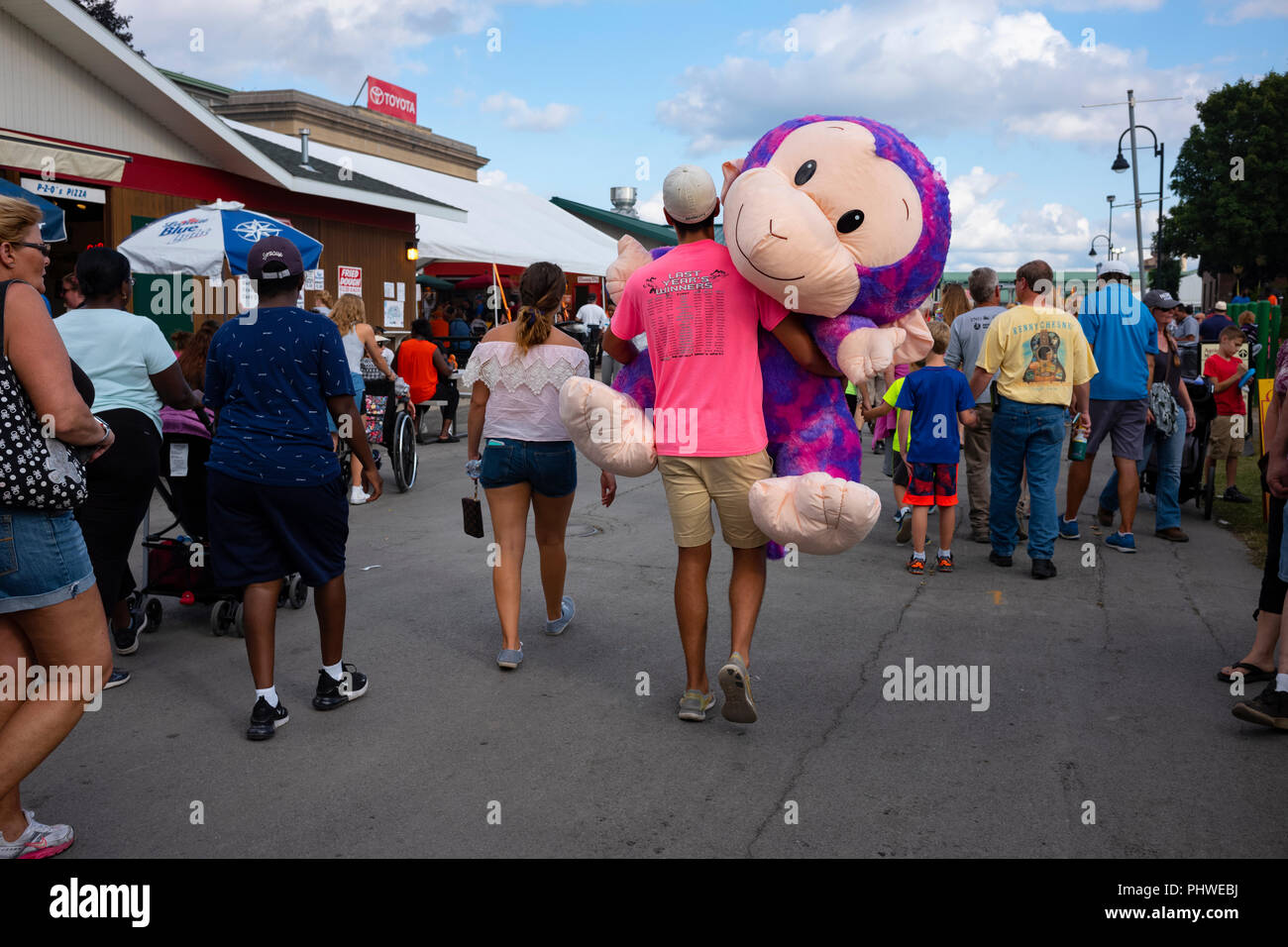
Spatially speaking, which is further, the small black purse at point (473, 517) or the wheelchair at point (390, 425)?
the wheelchair at point (390, 425)

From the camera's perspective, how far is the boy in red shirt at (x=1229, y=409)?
9.84 metres

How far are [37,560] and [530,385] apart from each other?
2556 mm

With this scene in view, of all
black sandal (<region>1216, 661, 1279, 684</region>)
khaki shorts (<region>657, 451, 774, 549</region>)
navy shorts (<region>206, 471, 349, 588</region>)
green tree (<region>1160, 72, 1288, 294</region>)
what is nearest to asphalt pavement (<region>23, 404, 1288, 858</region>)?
black sandal (<region>1216, 661, 1279, 684</region>)

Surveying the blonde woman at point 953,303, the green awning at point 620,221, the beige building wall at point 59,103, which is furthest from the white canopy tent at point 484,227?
the blonde woman at point 953,303

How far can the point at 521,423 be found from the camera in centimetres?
521

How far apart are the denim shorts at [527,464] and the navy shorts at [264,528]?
1019mm

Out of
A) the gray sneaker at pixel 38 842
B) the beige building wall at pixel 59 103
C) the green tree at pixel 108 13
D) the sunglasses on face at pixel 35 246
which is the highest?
the green tree at pixel 108 13

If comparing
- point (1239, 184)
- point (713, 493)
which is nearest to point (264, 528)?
point (713, 493)

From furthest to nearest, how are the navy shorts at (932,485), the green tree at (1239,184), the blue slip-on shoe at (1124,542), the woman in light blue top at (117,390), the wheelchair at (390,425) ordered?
1. the green tree at (1239,184)
2. the wheelchair at (390,425)
3. the blue slip-on shoe at (1124,542)
4. the navy shorts at (932,485)
5. the woman in light blue top at (117,390)

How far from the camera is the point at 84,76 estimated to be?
1282 centimetres

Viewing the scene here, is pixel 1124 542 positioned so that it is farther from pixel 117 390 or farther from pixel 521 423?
pixel 117 390

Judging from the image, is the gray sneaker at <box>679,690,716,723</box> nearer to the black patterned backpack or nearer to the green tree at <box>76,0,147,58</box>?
the black patterned backpack

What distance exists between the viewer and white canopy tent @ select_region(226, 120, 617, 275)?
816 inches

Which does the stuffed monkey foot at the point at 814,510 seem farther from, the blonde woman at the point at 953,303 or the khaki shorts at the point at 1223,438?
the khaki shorts at the point at 1223,438
